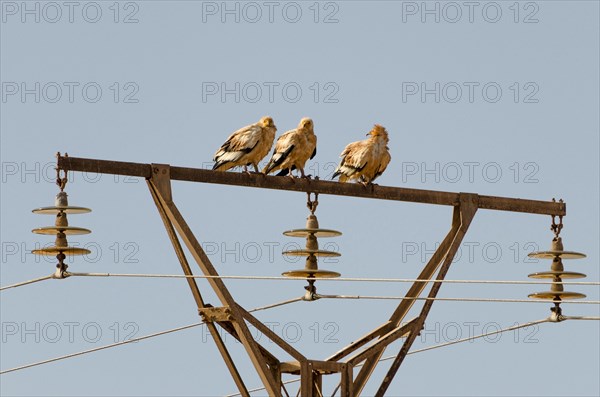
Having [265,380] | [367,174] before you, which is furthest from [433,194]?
[265,380]

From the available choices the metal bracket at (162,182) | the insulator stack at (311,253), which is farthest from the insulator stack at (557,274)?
the metal bracket at (162,182)

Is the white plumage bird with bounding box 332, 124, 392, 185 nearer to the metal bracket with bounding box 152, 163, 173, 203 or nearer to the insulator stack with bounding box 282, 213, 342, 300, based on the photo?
the insulator stack with bounding box 282, 213, 342, 300

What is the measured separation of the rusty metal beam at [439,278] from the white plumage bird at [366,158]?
121 cm

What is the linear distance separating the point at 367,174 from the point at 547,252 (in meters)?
2.25

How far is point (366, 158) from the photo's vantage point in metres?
22.8

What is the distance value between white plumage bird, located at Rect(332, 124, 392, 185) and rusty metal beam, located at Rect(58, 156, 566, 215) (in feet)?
2.94

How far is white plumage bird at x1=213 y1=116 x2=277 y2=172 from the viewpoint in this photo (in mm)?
21891

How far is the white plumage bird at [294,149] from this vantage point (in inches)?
867

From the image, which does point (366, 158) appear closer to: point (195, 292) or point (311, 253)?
point (311, 253)

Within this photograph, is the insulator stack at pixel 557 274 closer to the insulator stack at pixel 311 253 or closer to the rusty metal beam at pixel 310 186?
the rusty metal beam at pixel 310 186

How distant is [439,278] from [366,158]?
199 cm

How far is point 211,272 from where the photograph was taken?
19.8 m

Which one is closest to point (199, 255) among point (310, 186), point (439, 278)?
point (310, 186)

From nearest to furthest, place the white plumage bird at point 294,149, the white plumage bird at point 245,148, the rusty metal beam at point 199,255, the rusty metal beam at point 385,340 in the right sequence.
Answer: the rusty metal beam at point 199,255 < the rusty metal beam at point 385,340 < the white plumage bird at point 245,148 < the white plumage bird at point 294,149
